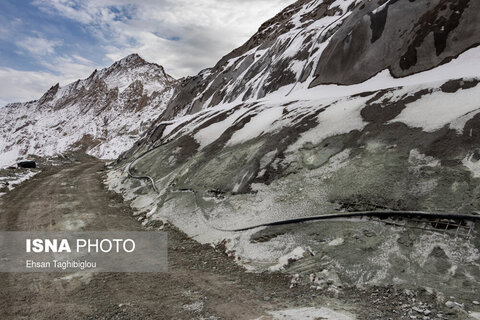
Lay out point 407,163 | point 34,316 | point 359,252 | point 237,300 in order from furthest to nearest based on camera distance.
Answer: point 407,163 → point 359,252 → point 237,300 → point 34,316

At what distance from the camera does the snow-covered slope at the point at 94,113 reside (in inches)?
4375

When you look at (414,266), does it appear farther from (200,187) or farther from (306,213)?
(200,187)

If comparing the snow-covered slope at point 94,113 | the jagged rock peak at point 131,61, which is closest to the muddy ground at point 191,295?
the snow-covered slope at point 94,113

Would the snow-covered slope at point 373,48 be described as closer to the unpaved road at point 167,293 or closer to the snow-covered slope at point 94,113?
the unpaved road at point 167,293

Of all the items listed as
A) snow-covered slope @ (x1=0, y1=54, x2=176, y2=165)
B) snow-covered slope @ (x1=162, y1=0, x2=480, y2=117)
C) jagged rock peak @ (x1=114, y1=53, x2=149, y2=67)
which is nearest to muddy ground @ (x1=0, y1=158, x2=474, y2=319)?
snow-covered slope @ (x1=162, y1=0, x2=480, y2=117)

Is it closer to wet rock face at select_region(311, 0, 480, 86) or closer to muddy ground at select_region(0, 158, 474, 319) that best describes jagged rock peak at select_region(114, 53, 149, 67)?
wet rock face at select_region(311, 0, 480, 86)

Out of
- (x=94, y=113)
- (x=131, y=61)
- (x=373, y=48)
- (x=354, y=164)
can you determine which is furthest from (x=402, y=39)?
(x=131, y=61)

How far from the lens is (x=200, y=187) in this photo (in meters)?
15.1

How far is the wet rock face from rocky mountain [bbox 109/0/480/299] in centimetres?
7

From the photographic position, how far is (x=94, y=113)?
5172 inches

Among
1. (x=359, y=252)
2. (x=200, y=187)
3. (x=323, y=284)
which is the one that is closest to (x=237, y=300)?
(x=323, y=284)

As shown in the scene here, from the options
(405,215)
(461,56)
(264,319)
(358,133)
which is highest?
(461,56)

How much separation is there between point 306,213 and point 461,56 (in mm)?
10947

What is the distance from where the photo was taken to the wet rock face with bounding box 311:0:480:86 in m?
15.6
